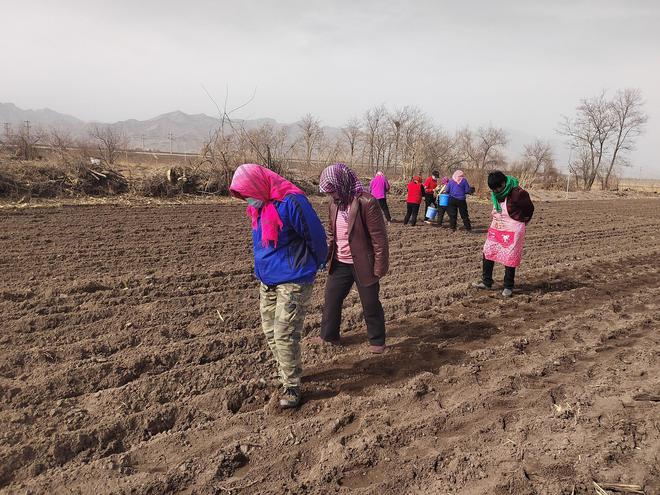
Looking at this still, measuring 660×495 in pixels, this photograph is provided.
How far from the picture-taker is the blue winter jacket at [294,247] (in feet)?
9.83

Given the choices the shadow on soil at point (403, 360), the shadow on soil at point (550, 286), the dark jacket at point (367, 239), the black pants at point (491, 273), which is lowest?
the shadow on soil at point (403, 360)

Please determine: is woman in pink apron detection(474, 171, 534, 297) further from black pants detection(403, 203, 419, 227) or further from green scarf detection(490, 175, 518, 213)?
black pants detection(403, 203, 419, 227)

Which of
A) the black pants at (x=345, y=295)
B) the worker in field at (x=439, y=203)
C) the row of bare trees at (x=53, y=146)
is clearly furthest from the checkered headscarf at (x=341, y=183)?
the row of bare trees at (x=53, y=146)

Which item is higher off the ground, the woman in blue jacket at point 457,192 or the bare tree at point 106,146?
the bare tree at point 106,146

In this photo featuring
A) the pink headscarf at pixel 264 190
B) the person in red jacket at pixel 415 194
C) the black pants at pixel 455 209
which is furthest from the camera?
the person in red jacket at pixel 415 194

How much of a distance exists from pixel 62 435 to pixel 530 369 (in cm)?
362

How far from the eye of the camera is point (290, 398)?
124 inches

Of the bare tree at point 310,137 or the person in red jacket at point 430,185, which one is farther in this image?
the bare tree at point 310,137

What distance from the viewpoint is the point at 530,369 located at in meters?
3.77

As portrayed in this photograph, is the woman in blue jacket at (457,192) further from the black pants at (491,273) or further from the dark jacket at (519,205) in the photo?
the dark jacket at (519,205)

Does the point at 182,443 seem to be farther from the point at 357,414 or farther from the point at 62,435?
the point at 357,414

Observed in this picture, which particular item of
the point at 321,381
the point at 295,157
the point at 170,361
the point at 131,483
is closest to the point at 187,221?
the point at 170,361

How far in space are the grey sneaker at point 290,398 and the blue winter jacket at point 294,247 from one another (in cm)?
81

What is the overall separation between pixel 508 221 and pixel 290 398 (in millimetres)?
3895
